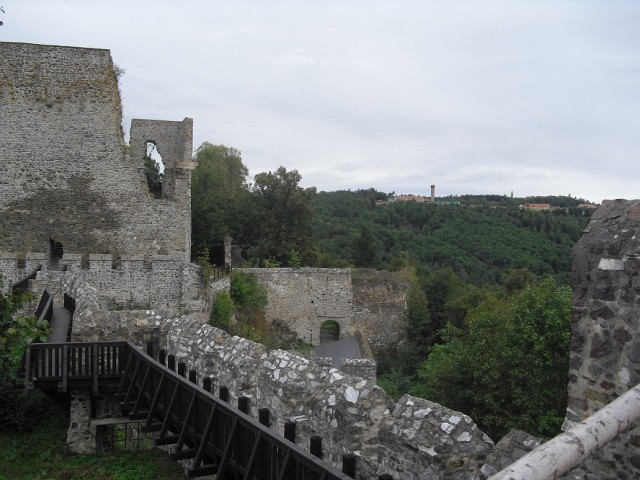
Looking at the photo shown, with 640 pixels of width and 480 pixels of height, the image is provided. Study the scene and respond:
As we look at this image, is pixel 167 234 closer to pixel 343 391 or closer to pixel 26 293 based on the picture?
pixel 26 293

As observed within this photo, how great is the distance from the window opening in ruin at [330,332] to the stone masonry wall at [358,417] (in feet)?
83.5

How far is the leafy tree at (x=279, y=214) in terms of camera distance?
36469mm

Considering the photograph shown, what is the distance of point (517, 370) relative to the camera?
2027 centimetres

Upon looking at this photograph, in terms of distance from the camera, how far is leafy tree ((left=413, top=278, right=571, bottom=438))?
1964 cm

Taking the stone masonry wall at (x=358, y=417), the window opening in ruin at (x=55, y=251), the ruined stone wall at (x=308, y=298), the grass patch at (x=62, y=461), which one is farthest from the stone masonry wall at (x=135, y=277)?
the stone masonry wall at (x=358, y=417)

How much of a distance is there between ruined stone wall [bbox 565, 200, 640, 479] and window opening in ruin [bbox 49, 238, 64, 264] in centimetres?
1991

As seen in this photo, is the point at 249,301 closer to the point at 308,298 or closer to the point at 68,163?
the point at 308,298

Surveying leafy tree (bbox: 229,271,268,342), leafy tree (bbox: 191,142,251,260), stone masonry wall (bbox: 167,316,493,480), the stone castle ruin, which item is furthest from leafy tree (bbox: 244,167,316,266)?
stone masonry wall (bbox: 167,316,493,480)

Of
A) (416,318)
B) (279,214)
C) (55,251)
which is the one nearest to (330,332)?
(416,318)

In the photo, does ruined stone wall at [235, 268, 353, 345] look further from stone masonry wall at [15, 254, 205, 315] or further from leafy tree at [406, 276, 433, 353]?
stone masonry wall at [15, 254, 205, 315]

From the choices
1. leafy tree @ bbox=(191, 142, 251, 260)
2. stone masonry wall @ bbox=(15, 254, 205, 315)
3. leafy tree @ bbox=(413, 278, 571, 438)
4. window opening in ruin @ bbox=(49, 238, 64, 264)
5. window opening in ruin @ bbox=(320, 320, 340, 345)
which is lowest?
window opening in ruin @ bbox=(320, 320, 340, 345)

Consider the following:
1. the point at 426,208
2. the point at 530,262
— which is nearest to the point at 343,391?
the point at 530,262

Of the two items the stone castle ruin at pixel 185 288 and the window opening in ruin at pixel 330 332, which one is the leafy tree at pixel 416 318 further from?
the window opening in ruin at pixel 330 332

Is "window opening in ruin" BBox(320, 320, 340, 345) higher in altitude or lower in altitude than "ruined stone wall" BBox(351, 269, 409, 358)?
lower
